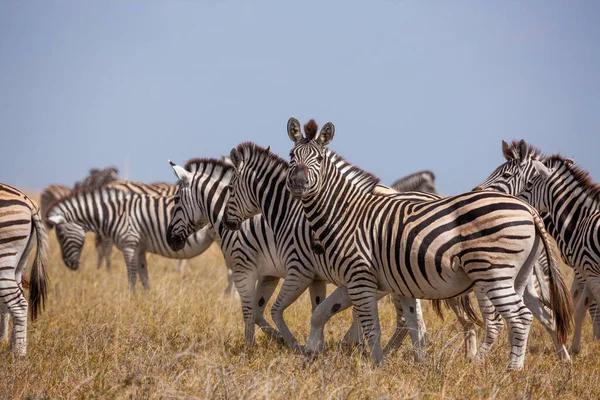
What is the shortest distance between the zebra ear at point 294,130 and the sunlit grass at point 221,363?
2.20 metres

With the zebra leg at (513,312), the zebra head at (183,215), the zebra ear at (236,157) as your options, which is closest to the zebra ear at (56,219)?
the zebra head at (183,215)

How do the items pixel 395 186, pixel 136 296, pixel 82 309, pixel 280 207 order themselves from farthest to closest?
pixel 395 186 → pixel 136 296 → pixel 82 309 → pixel 280 207

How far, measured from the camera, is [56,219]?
12.8 metres

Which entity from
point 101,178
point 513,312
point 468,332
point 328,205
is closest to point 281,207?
point 328,205

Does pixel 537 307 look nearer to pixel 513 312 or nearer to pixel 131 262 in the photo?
pixel 513 312

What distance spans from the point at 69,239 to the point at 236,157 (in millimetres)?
6512

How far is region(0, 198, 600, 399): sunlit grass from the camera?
5.31 metres

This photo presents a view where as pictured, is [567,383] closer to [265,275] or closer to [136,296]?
[265,275]

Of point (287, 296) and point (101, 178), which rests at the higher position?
point (101, 178)

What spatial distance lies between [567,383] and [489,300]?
3.35 feet

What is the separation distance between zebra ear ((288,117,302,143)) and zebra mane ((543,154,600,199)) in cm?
346

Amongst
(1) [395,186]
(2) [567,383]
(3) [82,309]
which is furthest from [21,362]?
(1) [395,186]

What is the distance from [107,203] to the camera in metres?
13.0

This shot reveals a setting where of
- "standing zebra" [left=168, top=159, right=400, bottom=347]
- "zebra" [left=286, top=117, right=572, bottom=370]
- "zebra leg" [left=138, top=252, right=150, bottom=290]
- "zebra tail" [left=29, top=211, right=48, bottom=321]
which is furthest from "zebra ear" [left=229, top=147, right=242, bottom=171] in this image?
"zebra leg" [left=138, top=252, right=150, bottom=290]
